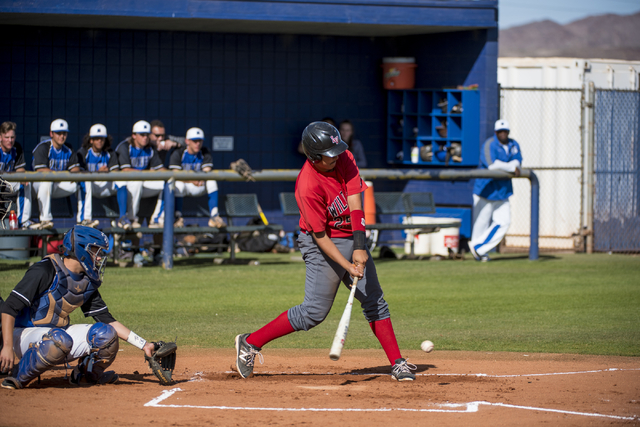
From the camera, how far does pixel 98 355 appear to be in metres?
5.43

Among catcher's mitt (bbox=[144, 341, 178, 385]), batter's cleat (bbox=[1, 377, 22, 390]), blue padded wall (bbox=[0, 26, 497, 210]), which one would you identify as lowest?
batter's cleat (bbox=[1, 377, 22, 390])

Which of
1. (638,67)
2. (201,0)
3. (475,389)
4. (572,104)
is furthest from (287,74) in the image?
(475,389)

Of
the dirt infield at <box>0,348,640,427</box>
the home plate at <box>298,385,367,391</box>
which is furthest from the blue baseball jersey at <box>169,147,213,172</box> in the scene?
the home plate at <box>298,385,367,391</box>

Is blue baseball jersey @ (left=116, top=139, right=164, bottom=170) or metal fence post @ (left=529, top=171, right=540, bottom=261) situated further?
metal fence post @ (left=529, top=171, right=540, bottom=261)

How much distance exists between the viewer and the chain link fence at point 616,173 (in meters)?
14.3

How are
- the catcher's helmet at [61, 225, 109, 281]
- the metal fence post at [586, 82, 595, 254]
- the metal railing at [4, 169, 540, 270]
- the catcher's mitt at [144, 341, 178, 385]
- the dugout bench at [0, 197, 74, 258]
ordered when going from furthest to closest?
the metal fence post at [586, 82, 595, 254], the metal railing at [4, 169, 540, 270], the dugout bench at [0, 197, 74, 258], the catcher's mitt at [144, 341, 178, 385], the catcher's helmet at [61, 225, 109, 281]

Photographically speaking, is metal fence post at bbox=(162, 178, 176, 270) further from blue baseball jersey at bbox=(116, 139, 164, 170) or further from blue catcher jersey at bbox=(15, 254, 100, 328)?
blue catcher jersey at bbox=(15, 254, 100, 328)

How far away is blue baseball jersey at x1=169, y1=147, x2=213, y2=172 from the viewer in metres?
12.3

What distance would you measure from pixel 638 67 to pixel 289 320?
41.1ft

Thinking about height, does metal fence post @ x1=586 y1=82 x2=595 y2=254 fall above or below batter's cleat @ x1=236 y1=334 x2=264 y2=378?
above

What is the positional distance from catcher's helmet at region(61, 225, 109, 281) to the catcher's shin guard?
0.35 meters

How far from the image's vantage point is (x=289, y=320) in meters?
5.72

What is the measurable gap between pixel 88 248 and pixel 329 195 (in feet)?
5.21

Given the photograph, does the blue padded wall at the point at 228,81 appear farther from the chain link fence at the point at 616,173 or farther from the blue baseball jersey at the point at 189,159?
the blue baseball jersey at the point at 189,159
